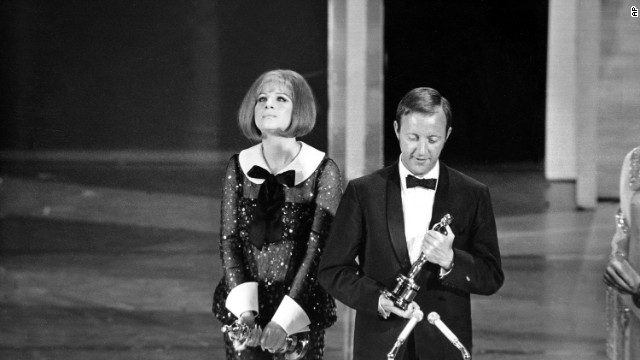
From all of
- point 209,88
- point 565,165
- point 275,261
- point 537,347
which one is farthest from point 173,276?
point 209,88

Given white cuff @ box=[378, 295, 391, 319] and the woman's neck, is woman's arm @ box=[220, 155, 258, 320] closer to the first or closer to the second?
the woman's neck

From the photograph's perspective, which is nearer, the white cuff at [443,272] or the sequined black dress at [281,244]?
the white cuff at [443,272]

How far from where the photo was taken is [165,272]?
6.27 meters

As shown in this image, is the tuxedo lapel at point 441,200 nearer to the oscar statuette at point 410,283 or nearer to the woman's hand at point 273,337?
the oscar statuette at point 410,283

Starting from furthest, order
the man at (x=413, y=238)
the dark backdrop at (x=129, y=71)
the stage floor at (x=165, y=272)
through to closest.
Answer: the dark backdrop at (x=129, y=71), the stage floor at (x=165, y=272), the man at (x=413, y=238)

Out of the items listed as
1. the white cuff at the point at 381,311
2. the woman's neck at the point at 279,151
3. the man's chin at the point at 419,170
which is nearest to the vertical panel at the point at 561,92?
the woman's neck at the point at 279,151

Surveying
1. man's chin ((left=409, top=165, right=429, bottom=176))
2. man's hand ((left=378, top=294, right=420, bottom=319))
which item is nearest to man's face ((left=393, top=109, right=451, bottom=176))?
man's chin ((left=409, top=165, right=429, bottom=176))

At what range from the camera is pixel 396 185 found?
2.40 meters

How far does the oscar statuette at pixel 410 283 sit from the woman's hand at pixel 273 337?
0.42m

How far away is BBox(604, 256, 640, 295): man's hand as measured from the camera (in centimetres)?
244

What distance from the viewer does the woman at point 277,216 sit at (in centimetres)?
266

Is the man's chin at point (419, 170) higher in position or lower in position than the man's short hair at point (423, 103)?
lower

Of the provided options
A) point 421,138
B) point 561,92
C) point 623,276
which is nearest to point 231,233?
point 421,138

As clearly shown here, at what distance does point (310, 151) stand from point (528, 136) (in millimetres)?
9874
